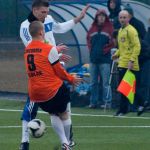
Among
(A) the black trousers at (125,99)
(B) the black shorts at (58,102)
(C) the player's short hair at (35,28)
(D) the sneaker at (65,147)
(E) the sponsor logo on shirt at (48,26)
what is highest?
(C) the player's short hair at (35,28)

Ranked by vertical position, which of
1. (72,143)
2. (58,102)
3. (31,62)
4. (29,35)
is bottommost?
(72,143)

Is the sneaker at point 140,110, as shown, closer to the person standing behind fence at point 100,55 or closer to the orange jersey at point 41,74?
the person standing behind fence at point 100,55

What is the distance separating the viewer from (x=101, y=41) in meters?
19.1

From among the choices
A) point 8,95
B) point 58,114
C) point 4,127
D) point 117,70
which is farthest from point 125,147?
point 8,95

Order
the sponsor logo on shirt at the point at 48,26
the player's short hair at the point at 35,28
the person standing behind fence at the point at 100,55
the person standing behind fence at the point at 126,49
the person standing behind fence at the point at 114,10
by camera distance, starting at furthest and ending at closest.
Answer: the person standing behind fence at the point at 114,10, the person standing behind fence at the point at 100,55, the person standing behind fence at the point at 126,49, the sponsor logo on shirt at the point at 48,26, the player's short hair at the point at 35,28

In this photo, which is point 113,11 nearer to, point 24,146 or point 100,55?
point 100,55

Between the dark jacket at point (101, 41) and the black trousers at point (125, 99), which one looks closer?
the black trousers at point (125, 99)

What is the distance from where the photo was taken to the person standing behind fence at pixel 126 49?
17000mm

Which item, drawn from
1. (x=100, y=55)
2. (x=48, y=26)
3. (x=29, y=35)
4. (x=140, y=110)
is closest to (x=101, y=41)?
(x=100, y=55)

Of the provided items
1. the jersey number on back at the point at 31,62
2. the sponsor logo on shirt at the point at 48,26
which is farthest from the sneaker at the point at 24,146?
the sponsor logo on shirt at the point at 48,26

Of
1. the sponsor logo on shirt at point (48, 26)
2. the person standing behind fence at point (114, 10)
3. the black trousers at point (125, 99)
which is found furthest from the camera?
the person standing behind fence at point (114, 10)

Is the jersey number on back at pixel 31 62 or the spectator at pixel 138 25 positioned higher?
the jersey number on back at pixel 31 62

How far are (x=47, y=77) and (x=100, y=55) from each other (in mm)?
7775

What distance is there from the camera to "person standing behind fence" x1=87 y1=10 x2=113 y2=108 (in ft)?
62.3
